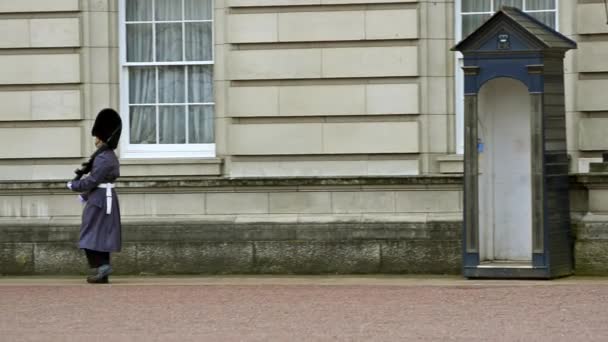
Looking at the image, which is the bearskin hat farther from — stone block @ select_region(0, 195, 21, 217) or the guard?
stone block @ select_region(0, 195, 21, 217)

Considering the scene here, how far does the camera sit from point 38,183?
58.7 ft

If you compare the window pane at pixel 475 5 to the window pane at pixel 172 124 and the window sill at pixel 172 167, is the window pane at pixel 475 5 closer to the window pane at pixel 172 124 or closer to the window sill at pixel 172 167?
the window sill at pixel 172 167

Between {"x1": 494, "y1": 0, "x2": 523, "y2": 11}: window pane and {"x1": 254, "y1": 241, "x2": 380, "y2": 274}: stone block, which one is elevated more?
{"x1": 494, "y1": 0, "x2": 523, "y2": 11}: window pane

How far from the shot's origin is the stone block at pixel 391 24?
17344mm

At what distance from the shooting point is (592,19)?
56.1 ft

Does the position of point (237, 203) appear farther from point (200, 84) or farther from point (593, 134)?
point (593, 134)

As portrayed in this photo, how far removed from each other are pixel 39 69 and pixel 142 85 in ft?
3.99

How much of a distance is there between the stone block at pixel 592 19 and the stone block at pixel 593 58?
0.48ft

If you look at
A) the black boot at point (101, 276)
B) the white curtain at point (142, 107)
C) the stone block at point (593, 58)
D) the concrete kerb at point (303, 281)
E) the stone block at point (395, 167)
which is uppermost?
the stone block at point (593, 58)

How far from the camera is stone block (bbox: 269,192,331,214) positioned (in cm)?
1752

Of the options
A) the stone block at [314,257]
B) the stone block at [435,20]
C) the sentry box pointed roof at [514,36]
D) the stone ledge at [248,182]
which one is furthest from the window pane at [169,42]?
the sentry box pointed roof at [514,36]

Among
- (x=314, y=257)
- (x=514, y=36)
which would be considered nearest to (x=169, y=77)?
(x=314, y=257)

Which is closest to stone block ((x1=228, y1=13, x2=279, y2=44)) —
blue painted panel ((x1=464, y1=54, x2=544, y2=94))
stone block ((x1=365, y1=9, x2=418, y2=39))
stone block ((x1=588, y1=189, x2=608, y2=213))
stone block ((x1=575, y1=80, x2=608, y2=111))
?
stone block ((x1=365, y1=9, x2=418, y2=39))

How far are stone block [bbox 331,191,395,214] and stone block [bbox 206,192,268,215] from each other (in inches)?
32.6
